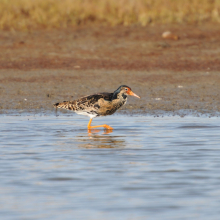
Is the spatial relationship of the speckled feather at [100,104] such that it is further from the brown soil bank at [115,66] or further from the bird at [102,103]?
the brown soil bank at [115,66]

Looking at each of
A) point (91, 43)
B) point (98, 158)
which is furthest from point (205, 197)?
point (91, 43)

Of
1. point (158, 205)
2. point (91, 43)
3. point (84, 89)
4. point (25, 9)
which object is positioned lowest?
point (158, 205)

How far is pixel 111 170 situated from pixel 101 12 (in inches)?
604

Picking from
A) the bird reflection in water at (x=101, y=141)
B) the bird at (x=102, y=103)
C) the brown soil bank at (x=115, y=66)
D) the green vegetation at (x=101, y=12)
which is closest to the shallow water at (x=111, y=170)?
the bird reflection in water at (x=101, y=141)

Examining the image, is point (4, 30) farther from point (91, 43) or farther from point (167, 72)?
point (167, 72)

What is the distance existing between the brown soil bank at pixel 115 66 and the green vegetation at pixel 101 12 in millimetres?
871

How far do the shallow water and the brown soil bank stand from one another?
7.16 feet

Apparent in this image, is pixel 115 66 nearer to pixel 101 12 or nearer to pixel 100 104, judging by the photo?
pixel 101 12

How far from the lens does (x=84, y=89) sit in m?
14.8

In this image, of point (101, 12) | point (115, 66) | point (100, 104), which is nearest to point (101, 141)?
point (100, 104)

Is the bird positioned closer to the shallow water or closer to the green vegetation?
the shallow water

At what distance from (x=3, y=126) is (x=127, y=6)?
12.7 meters

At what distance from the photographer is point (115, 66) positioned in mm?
17391

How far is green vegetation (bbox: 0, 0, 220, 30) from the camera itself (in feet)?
70.0
